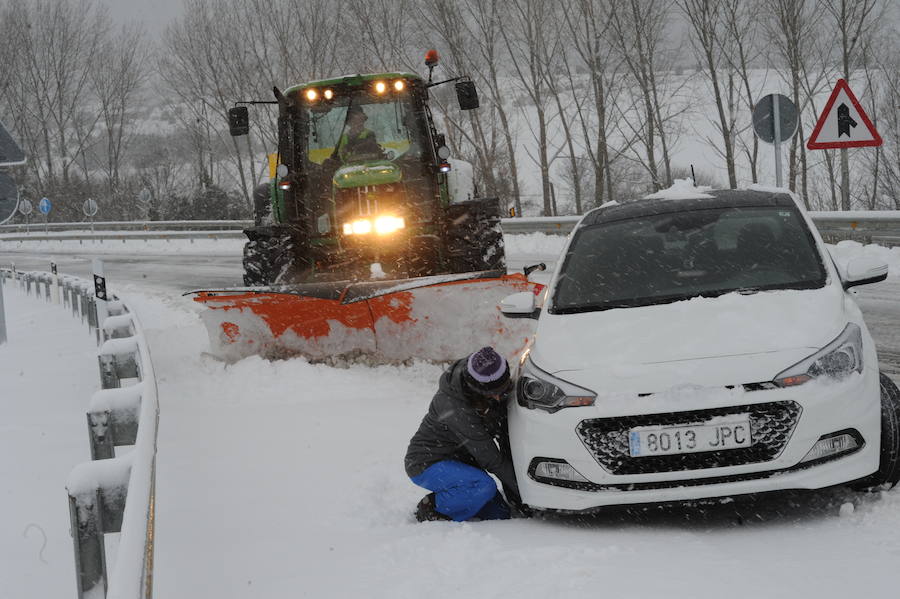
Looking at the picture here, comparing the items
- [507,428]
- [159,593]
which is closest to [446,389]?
[507,428]

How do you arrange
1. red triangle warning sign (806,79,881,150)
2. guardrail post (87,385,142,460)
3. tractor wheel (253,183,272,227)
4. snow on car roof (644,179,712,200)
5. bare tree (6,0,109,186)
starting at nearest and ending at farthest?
guardrail post (87,385,142,460) < snow on car roof (644,179,712,200) < red triangle warning sign (806,79,881,150) < tractor wheel (253,183,272,227) < bare tree (6,0,109,186)

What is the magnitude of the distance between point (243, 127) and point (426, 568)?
6819 millimetres

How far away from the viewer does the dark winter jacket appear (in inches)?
168

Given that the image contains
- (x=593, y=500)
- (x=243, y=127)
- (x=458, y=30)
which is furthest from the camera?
(x=458, y=30)

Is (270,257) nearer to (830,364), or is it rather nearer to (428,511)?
(428,511)

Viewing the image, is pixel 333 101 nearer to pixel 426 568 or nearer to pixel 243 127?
pixel 243 127

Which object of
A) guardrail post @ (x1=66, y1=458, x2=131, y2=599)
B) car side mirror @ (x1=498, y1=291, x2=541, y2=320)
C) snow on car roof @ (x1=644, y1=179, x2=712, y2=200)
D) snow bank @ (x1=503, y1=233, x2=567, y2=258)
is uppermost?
snow on car roof @ (x1=644, y1=179, x2=712, y2=200)

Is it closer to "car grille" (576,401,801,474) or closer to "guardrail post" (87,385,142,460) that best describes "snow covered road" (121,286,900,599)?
"car grille" (576,401,801,474)

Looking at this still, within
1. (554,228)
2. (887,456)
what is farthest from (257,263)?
(554,228)

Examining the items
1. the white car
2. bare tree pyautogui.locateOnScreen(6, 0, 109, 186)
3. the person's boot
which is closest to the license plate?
the white car

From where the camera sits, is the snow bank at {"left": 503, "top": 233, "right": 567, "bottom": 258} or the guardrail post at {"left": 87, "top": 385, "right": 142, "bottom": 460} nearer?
the guardrail post at {"left": 87, "top": 385, "right": 142, "bottom": 460}

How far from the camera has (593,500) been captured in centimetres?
384

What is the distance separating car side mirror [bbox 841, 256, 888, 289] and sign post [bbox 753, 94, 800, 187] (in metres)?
6.27

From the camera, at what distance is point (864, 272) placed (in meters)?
4.46
